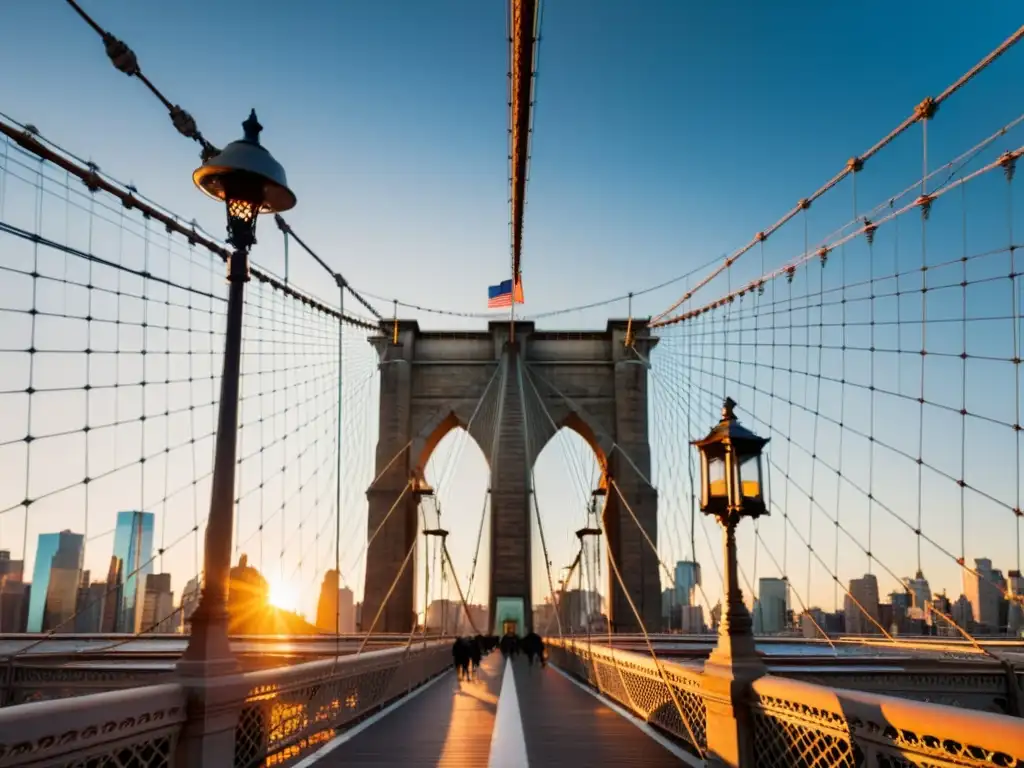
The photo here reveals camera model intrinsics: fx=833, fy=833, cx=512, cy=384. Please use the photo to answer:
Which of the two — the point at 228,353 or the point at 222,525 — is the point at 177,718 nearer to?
the point at 222,525

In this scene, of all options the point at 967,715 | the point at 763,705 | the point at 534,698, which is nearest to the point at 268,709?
the point at 763,705

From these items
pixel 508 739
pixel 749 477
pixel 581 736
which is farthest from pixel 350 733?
pixel 749 477

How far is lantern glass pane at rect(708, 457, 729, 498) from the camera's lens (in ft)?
21.6

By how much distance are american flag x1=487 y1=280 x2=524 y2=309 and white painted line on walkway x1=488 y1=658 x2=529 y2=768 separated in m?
18.2

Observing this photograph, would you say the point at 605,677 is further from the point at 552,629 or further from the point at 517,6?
the point at 552,629

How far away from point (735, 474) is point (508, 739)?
160 inches

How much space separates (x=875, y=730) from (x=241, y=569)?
29.9 m

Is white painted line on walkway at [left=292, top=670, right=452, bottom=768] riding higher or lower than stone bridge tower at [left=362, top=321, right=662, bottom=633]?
lower

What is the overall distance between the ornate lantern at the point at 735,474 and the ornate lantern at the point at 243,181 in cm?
401

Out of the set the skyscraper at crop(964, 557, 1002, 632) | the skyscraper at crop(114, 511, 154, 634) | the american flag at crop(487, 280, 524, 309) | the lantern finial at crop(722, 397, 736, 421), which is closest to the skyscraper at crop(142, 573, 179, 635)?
the skyscraper at crop(114, 511, 154, 634)

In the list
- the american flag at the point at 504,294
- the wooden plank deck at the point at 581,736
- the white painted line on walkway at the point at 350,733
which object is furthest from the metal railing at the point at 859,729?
the american flag at the point at 504,294

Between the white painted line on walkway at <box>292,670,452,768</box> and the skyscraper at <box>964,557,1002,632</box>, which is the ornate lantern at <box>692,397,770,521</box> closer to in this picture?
the white painted line on walkway at <box>292,670,452,768</box>

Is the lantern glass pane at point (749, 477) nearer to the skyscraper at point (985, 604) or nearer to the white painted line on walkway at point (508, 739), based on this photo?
the white painted line on walkway at point (508, 739)

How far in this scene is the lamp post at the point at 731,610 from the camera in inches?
227
